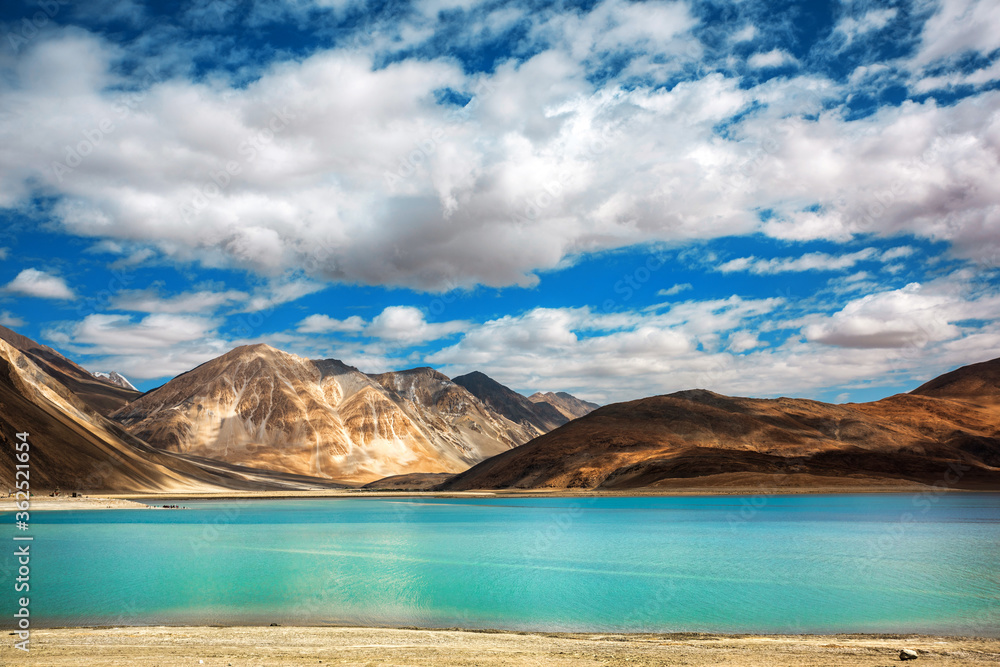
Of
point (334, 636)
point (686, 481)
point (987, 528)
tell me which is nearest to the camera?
point (334, 636)

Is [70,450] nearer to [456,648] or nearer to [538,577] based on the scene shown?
[538,577]

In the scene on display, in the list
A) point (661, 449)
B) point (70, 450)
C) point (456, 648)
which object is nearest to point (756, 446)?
point (661, 449)

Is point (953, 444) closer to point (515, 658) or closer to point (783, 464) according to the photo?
point (783, 464)

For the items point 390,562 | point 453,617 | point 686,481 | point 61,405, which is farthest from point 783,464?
point 61,405

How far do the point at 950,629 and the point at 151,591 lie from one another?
23621 mm

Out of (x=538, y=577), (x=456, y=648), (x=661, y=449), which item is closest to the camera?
(x=456, y=648)

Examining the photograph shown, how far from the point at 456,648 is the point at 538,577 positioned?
11.9m

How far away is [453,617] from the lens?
1945 centimetres

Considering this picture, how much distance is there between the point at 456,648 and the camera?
14.7 meters

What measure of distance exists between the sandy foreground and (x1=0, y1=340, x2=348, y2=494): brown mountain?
251 ft

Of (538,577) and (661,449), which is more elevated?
(661,449)

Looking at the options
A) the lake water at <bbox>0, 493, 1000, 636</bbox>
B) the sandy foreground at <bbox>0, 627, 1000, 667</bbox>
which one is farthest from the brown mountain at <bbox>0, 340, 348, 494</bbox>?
the sandy foreground at <bbox>0, 627, 1000, 667</bbox>

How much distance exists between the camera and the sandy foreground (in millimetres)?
13172

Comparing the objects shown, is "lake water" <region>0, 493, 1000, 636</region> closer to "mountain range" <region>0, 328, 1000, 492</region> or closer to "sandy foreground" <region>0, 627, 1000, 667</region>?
"sandy foreground" <region>0, 627, 1000, 667</region>
